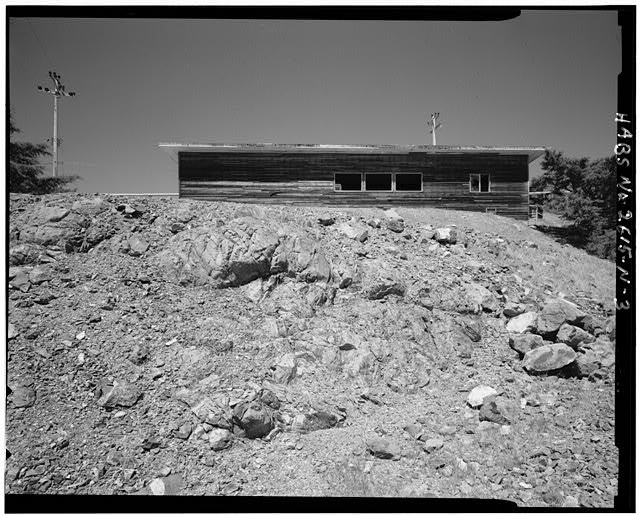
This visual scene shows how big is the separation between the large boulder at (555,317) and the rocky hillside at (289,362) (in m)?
0.03

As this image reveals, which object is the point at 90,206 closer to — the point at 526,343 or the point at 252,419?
the point at 252,419

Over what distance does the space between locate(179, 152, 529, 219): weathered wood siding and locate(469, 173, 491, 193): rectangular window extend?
162 mm

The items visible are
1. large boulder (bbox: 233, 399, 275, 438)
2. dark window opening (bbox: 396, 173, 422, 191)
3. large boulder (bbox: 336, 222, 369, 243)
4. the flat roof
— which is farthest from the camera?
dark window opening (bbox: 396, 173, 422, 191)

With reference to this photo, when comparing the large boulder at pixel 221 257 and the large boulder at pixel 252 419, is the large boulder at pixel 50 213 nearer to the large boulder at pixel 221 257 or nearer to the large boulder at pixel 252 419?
the large boulder at pixel 221 257

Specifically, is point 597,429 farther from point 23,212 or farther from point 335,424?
point 23,212

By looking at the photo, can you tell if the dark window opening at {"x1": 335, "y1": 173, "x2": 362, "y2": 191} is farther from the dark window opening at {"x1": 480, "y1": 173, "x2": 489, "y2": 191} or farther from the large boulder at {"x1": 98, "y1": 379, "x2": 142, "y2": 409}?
the large boulder at {"x1": 98, "y1": 379, "x2": 142, "y2": 409}

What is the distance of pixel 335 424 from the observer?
5215 millimetres

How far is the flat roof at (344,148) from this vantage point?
12922 mm

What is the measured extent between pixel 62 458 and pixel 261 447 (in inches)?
102

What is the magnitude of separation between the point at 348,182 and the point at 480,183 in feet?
18.1

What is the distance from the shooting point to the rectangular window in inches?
556

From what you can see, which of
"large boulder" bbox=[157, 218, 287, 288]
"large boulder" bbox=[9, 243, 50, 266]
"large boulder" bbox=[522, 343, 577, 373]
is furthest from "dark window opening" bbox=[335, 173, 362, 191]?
"large boulder" bbox=[9, 243, 50, 266]

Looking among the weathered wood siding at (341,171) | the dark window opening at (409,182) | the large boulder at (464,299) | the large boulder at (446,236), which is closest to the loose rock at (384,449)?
the large boulder at (464,299)

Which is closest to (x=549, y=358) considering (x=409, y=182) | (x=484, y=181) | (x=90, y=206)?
(x=409, y=182)
